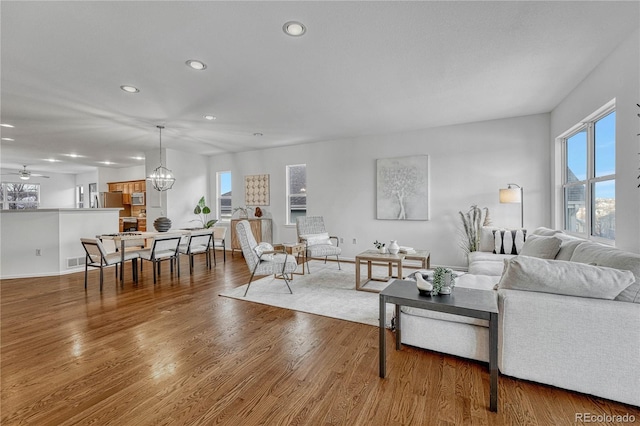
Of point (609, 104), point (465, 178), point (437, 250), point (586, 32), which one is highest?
point (586, 32)

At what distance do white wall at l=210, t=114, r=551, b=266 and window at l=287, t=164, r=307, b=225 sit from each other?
0.16m

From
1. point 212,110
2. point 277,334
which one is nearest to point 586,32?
point 277,334

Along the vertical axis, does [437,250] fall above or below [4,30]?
below

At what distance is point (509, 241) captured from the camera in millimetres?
4191

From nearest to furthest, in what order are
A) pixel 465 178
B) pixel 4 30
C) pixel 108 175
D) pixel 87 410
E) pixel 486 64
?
1. pixel 87 410
2. pixel 4 30
3. pixel 486 64
4. pixel 465 178
5. pixel 108 175

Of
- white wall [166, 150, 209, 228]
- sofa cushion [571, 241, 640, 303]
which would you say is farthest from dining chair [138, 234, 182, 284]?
sofa cushion [571, 241, 640, 303]

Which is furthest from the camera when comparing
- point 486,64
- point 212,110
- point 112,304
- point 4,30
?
point 212,110

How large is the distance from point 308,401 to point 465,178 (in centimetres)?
470

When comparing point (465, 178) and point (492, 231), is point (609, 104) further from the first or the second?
point (465, 178)

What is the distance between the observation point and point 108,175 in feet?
34.1

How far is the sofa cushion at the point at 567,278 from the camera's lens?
5.77ft

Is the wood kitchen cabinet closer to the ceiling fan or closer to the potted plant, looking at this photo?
the potted plant

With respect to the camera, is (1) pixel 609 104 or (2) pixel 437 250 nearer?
(1) pixel 609 104

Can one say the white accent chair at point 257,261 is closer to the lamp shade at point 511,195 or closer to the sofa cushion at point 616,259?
the sofa cushion at point 616,259
